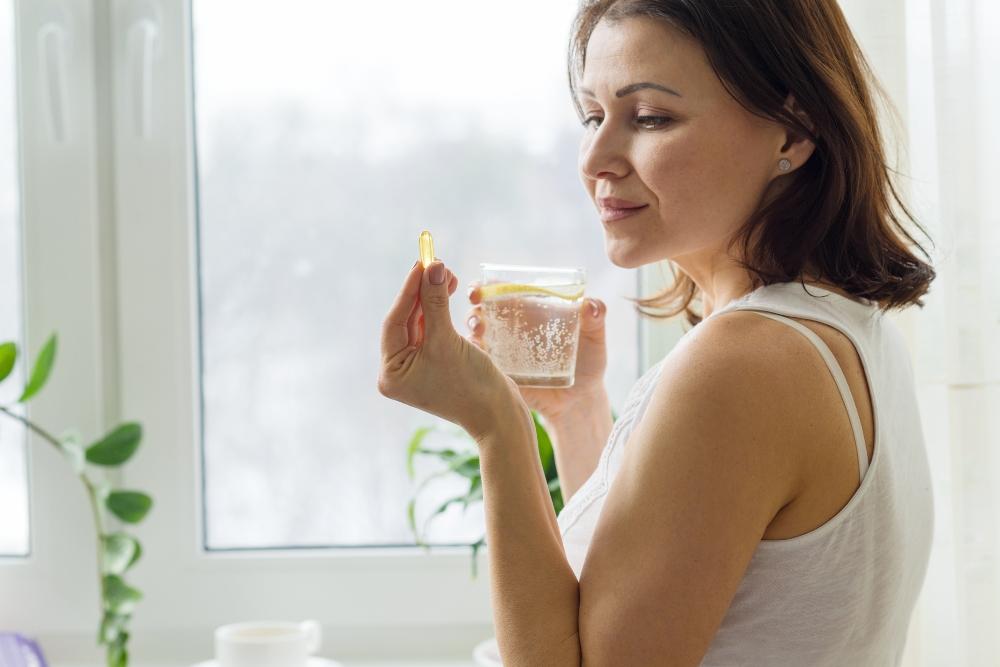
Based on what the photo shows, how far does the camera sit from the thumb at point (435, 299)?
2.73ft

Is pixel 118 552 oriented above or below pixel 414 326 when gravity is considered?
below

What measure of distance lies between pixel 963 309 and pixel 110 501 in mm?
1132

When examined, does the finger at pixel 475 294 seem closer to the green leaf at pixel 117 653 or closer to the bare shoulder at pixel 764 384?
the bare shoulder at pixel 764 384

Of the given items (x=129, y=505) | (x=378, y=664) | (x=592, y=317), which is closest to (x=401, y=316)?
(x=592, y=317)

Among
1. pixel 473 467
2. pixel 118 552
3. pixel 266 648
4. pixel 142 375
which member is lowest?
pixel 266 648

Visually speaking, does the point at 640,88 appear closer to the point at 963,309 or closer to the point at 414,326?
the point at 414,326

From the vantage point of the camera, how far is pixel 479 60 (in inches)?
64.1

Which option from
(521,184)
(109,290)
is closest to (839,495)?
(521,184)

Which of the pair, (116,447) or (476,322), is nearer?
(476,322)

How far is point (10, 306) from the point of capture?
162cm

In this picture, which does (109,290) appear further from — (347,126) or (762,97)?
(762,97)

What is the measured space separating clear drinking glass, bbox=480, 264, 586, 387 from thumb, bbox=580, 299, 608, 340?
0.17 meters

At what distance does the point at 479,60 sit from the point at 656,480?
1044mm

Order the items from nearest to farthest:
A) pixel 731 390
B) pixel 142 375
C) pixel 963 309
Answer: pixel 731 390 → pixel 963 309 → pixel 142 375
